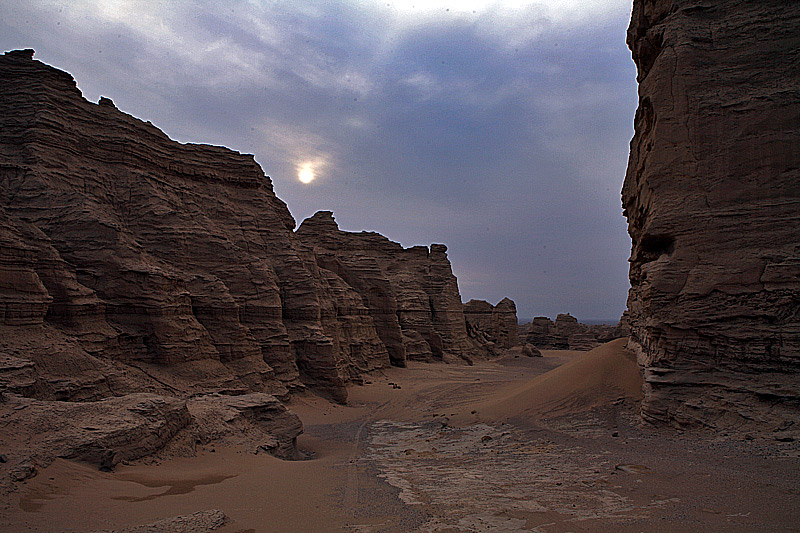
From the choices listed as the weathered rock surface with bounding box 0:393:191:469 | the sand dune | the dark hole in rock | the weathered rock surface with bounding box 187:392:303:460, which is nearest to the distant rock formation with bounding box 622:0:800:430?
the dark hole in rock

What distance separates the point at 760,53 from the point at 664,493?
364 inches

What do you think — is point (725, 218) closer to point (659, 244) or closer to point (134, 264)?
point (659, 244)

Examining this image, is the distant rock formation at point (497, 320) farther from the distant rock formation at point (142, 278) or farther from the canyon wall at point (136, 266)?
the canyon wall at point (136, 266)

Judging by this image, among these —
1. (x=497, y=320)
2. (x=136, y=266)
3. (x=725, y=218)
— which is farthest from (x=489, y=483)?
(x=497, y=320)

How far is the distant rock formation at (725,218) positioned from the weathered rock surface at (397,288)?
20.1m

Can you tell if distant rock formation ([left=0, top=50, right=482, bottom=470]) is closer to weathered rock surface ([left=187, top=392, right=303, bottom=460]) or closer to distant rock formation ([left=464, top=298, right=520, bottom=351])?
weathered rock surface ([left=187, top=392, right=303, bottom=460])

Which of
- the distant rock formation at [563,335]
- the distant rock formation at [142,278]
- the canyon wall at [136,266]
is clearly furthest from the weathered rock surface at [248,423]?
the distant rock formation at [563,335]

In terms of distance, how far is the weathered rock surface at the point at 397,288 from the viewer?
31.9 metres

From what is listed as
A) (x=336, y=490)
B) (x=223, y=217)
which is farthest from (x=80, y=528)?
(x=223, y=217)

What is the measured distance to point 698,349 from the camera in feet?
30.3

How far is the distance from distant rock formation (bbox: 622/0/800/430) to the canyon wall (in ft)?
42.9

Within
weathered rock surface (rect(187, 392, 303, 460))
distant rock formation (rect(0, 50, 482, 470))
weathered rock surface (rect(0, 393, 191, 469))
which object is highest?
distant rock formation (rect(0, 50, 482, 470))

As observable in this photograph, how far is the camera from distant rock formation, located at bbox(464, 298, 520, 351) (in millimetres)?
52938

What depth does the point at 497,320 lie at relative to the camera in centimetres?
5369
